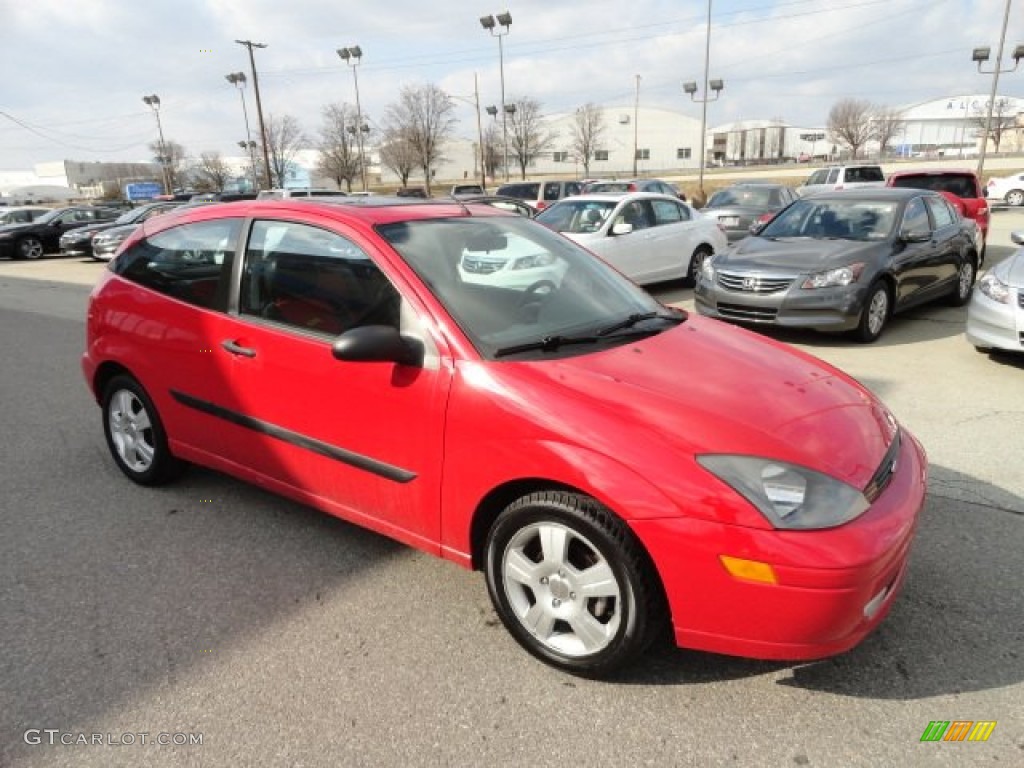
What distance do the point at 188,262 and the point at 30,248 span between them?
902 inches

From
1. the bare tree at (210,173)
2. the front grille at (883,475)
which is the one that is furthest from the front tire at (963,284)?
the bare tree at (210,173)

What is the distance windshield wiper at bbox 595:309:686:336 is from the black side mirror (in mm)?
788

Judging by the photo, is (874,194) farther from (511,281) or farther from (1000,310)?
(511,281)

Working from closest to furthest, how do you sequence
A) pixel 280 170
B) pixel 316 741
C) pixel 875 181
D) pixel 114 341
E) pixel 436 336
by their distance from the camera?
pixel 316 741 → pixel 436 336 → pixel 114 341 → pixel 875 181 → pixel 280 170

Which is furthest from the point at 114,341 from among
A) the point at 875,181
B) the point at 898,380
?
the point at 875,181

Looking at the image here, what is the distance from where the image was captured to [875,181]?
798 inches

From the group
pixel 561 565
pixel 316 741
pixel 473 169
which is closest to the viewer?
pixel 316 741

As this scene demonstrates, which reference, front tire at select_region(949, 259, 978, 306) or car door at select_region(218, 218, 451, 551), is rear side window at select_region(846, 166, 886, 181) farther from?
car door at select_region(218, 218, 451, 551)

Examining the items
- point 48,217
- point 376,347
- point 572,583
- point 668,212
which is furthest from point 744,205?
point 48,217

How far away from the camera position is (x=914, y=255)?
7.67 meters

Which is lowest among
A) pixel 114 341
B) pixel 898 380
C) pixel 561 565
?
pixel 898 380

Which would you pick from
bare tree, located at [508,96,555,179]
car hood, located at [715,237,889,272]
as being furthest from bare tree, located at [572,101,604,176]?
car hood, located at [715,237,889,272]

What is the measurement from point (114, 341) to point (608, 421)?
307cm

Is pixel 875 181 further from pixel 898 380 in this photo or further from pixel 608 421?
pixel 608 421
